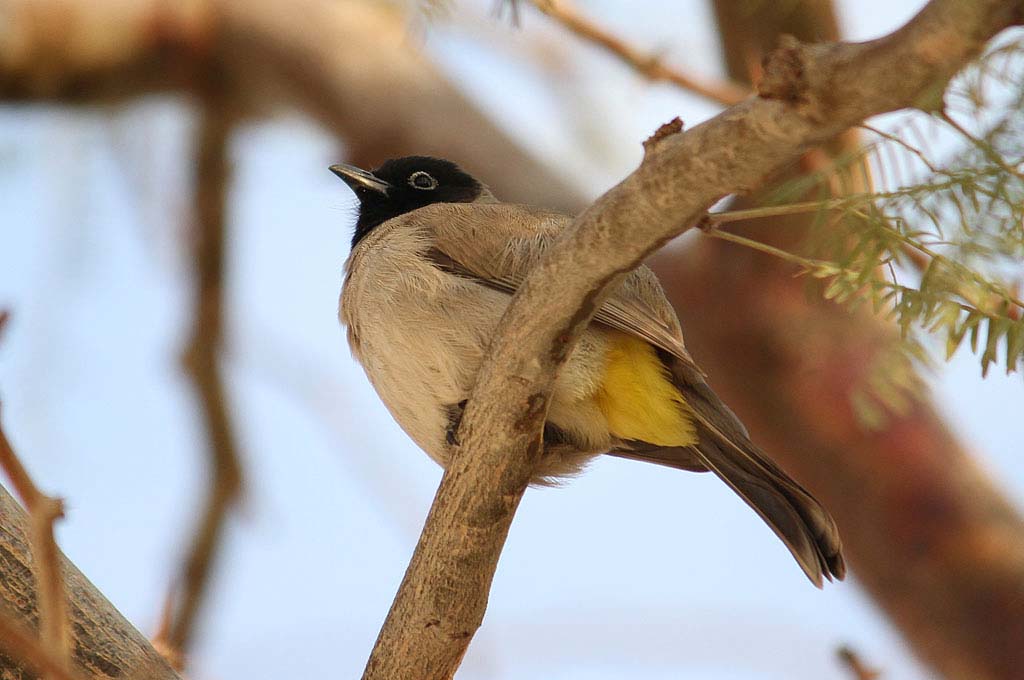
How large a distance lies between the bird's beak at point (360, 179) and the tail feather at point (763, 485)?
1.63 metres

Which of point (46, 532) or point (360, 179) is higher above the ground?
point (360, 179)

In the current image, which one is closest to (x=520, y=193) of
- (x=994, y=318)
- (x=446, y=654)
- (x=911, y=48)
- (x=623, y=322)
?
(x=623, y=322)

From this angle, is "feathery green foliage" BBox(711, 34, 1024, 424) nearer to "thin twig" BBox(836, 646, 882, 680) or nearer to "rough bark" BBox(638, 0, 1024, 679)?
"thin twig" BBox(836, 646, 882, 680)

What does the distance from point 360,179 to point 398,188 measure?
152 millimetres

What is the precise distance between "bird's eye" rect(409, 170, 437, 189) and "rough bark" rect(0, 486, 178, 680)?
2.32 meters

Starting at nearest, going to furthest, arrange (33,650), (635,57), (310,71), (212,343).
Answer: (33,650) → (635,57) → (212,343) → (310,71)

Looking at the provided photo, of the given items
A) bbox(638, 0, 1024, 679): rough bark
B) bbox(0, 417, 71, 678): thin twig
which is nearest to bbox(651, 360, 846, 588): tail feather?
bbox(0, 417, 71, 678): thin twig

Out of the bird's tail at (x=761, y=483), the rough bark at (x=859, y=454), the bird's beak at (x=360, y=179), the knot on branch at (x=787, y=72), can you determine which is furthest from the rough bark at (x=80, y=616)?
the rough bark at (x=859, y=454)

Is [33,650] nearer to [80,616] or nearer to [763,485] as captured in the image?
[80,616]

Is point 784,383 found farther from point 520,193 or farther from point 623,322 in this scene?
point 623,322

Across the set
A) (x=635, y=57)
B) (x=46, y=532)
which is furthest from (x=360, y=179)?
(x=46, y=532)

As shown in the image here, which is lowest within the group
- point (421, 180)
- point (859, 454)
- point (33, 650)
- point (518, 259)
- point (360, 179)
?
point (33, 650)

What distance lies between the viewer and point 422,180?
452 cm

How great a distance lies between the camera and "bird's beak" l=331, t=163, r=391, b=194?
4.40m
